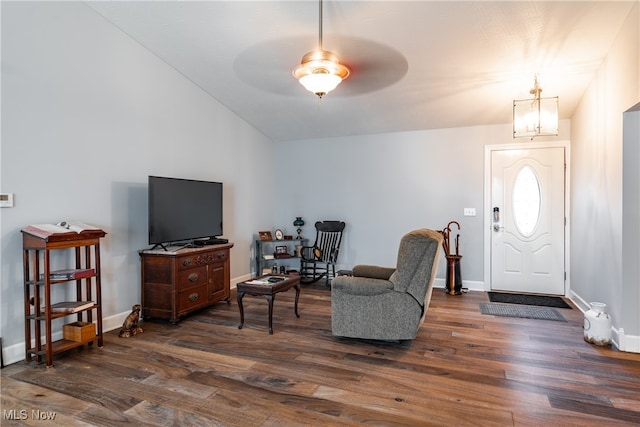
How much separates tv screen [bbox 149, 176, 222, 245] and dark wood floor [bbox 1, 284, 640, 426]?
3.40 ft

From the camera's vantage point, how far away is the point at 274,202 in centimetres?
643

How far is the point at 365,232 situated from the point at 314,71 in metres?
3.39

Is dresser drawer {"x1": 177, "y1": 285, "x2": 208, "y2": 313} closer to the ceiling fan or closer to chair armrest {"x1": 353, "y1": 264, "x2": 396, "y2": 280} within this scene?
chair armrest {"x1": 353, "y1": 264, "x2": 396, "y2": 280}

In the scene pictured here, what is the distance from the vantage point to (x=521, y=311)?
13.6ft

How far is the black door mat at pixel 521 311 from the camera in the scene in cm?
394

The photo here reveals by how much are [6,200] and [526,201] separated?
227 inches

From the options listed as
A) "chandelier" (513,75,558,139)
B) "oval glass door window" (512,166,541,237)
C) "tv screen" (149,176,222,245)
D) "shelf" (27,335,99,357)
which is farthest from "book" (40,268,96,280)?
"oval glass door window" (512,166,541,237)

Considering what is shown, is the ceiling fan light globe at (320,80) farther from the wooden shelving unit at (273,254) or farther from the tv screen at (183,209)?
the wooden shelving unit at (273,254)

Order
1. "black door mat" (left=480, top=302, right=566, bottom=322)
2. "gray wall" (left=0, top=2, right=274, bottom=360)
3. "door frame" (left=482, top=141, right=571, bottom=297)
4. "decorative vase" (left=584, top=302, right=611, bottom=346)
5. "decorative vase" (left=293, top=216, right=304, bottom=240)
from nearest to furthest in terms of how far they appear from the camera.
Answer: "gray wall" (left=0, top=2, right=274, bottom=360)
"decorative vase" (left=584, top=302, right=611, bottom=346)
"black door mat" (left=480, top=302, right=566, bottom=322)
"door frame" (left=482, top=141, right=571, bottom=297)
"decorative vase" (left=293, top=216, right=304, bottom=240)

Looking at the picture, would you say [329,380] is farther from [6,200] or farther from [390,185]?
[390,185]

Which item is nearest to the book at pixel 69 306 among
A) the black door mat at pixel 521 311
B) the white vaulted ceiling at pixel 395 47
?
the white vaulted ceiling at pixel 395 47

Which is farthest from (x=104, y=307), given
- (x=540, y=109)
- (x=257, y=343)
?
(x=540, y=109)

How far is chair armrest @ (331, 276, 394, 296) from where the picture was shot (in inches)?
121

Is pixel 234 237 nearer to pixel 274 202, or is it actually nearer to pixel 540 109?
pixel 274 202
